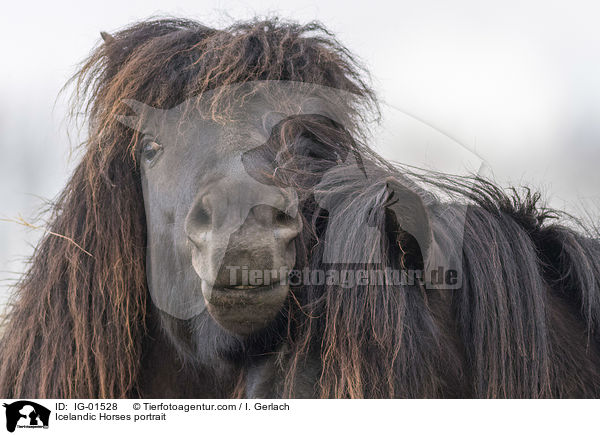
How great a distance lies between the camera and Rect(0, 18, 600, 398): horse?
4.15 feet

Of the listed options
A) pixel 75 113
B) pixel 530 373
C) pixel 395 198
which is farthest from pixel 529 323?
pixel 75 113

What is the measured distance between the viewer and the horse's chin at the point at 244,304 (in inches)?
47.4

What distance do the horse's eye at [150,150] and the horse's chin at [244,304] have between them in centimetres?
52

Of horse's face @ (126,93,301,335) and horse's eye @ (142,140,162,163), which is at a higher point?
horse's eye @ (142,140,162,163)

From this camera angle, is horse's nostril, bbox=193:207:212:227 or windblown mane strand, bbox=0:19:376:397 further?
windblown mane strand, bbox=0:19:376:397

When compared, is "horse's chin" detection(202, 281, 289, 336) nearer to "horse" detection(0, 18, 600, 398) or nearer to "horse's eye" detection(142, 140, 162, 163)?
"horse" detection(0, 18, 600, 398)

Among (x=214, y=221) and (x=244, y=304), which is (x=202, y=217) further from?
(x=244, y=304)
